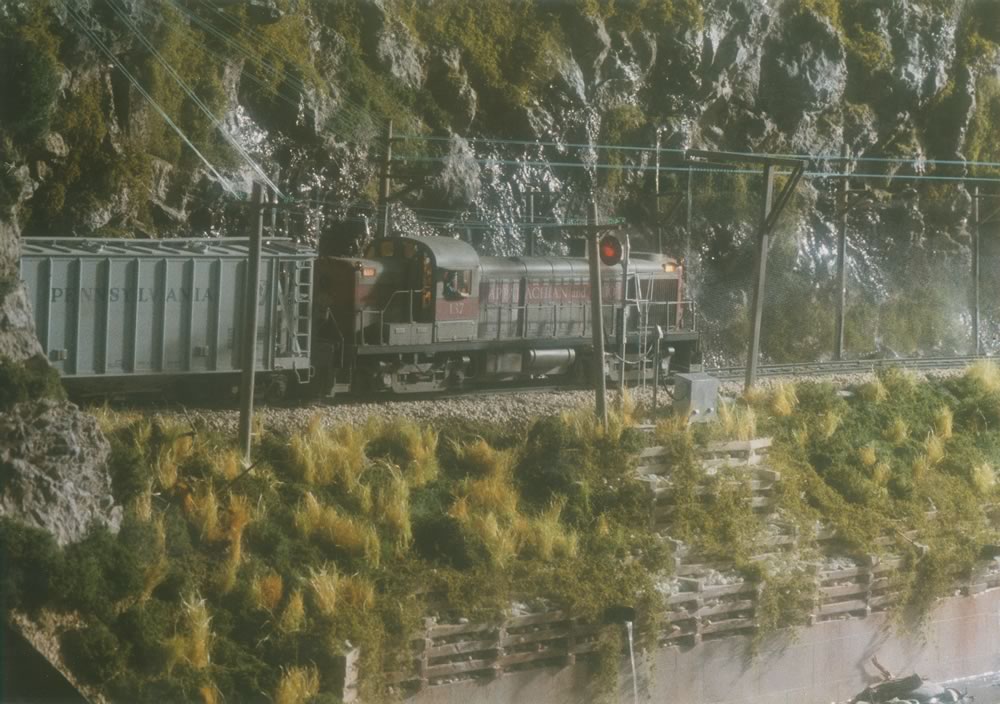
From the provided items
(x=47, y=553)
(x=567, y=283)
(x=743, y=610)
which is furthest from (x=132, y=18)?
(x=743, y=610)

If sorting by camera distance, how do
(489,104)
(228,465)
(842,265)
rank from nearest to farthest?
(228,465) → (489,104) → (842,265)

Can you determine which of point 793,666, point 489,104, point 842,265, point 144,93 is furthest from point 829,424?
point 144,93

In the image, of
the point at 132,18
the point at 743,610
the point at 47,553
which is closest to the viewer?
the point at 47,553

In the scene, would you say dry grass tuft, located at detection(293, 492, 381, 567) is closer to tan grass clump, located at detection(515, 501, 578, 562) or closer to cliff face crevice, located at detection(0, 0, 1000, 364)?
tan grass clump, located at detection(515, 501, 578, 562)

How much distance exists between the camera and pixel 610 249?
16203 mm

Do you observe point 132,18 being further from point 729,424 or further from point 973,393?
point 973,393

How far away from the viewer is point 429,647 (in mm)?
11375

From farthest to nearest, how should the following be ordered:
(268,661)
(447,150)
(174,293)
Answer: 1. (447,150)
2. (174,293)
3. (268,661)

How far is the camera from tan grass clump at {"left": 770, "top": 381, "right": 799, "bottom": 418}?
53.7 feet

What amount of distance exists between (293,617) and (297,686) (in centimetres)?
80

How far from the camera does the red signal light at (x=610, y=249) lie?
52.4 feet

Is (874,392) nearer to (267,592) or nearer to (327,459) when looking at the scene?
(327,459)

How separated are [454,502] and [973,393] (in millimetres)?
9313

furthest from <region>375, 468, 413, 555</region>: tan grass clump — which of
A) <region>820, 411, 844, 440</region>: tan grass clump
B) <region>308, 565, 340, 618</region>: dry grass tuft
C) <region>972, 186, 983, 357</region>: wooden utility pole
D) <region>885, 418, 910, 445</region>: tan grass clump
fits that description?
<region>972, 186, 983, 357</region>: wooden utility pole
